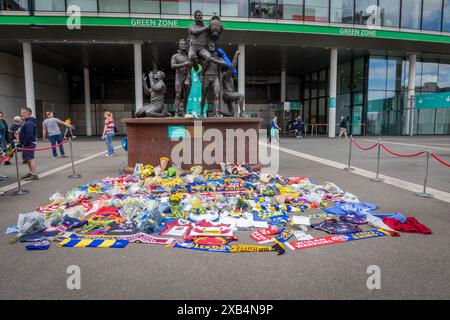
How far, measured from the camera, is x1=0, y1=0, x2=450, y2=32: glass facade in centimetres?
2039

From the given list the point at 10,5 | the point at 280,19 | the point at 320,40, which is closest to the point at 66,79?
the point at 10,5

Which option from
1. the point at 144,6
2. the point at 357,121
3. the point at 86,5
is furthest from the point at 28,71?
the point at 357,121

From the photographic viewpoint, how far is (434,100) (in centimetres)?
2583

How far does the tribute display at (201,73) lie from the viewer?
9109 millimetres

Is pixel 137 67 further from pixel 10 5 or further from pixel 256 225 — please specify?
pixel 256 225

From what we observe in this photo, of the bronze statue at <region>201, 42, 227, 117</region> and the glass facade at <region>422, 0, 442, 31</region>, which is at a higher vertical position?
the glass facade at <region>422, 0, 442, 31</region>

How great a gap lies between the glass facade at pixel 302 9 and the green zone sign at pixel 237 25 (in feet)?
2.34

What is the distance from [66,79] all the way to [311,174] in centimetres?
3508

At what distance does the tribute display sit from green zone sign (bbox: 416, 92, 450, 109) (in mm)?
22909

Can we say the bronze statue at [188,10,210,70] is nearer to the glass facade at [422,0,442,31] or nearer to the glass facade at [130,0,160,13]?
the glass facade at [130,0,160,13]

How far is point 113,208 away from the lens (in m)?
5.29

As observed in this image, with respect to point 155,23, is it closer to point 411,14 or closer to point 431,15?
point 411,14

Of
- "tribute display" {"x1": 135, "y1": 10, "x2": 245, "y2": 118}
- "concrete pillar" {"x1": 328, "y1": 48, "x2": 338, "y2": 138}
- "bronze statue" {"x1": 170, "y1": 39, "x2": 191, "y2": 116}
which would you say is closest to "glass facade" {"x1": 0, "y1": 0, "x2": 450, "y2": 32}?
"concrete pillar" {"x1": 328, "y1": 48, "x2": 338, "y2": 138}

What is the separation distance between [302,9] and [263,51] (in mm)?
5284
